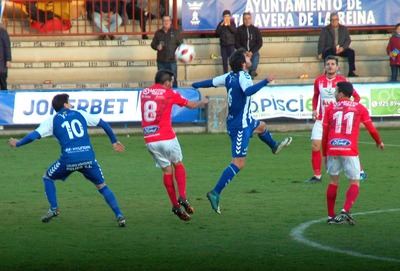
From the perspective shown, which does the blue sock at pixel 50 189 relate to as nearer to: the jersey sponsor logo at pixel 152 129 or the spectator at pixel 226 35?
the jersey sponsor logo at pixel 152 129

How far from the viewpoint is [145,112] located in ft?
48.2

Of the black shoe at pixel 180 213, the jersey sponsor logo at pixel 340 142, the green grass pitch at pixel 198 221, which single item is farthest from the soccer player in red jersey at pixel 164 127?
the jersey sponsor logo at pixel 340 142

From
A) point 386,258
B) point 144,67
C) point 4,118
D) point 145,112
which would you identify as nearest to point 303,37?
point 144,67

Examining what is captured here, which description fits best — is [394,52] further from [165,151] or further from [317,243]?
[317,243]

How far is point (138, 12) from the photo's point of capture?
3288 cm

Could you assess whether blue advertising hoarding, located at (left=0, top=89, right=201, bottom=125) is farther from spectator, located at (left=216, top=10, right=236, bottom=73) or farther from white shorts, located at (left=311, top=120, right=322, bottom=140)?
white shorts, located at (left=311, top=120, right=322, bottom=140)

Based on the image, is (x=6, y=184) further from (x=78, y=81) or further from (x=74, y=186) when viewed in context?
(x=78, y=81)

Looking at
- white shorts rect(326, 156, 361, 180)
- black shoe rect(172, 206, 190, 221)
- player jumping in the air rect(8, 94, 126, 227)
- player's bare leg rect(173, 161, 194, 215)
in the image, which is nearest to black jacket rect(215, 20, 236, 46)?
player's bare leg rect(173, 161, 194, 215)

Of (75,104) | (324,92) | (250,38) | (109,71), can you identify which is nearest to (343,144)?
(324,92)

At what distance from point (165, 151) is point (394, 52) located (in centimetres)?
1641

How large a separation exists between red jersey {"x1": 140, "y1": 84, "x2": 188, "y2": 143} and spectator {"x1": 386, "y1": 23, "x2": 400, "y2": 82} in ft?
53.3

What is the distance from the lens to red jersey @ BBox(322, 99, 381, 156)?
538 inches

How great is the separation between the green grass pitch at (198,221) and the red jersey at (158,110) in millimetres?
1061

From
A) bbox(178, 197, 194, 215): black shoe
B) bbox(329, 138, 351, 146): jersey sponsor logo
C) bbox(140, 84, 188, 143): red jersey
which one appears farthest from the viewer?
bbox(178, 197, 194, 215): black shoe
